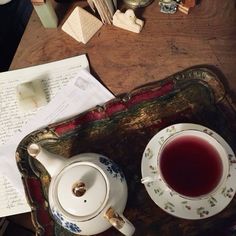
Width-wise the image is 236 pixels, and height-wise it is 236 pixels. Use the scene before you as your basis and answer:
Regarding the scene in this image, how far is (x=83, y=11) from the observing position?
95cm

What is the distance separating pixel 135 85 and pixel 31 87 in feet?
0.88

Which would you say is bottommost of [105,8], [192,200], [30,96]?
[192,200]

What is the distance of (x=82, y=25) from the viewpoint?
937mm

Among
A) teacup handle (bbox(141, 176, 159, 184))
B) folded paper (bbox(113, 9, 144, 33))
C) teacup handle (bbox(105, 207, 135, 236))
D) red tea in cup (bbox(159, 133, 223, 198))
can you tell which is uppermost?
folded paper (bbox(113, 9, 144, 33))

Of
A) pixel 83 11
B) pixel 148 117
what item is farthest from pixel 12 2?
pixel 148 117

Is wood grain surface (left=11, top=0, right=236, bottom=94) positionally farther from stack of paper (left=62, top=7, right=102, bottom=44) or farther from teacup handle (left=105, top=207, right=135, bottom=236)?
teacup handle (left=105, top=207, right=135, bottom=236)

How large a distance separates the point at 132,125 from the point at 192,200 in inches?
9.2

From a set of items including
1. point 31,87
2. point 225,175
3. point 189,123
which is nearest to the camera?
point 225,175

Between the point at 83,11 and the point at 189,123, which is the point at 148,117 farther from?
the point at 83,11

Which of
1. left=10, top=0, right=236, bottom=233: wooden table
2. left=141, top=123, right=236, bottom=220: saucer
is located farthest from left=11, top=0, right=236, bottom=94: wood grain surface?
left=141, top=123, right=236, bottom=220: saucer

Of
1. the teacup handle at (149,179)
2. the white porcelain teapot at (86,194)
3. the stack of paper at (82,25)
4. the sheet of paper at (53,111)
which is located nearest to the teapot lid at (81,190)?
the white porcelain teapot at (86,194)

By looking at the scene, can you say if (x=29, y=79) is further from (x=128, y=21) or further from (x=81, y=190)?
(x=81, y=190)

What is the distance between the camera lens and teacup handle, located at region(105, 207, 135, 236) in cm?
60

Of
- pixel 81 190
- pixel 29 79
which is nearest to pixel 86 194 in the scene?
pixel 81 190
